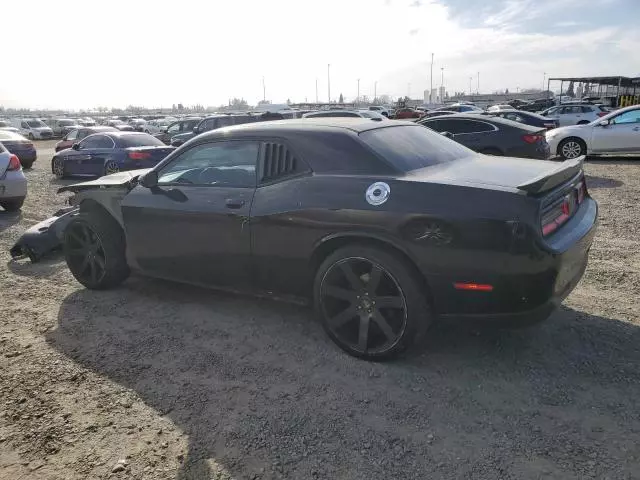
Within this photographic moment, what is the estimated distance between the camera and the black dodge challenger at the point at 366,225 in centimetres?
301

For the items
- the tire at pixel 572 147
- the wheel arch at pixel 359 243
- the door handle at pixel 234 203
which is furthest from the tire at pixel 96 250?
the tire at pixel 572 147

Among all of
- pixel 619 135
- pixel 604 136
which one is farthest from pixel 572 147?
pixel 619 135

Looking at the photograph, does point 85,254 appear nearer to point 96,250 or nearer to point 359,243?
point 96,250

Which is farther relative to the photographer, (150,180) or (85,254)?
(85,254)

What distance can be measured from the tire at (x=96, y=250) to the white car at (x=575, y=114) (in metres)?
20.5

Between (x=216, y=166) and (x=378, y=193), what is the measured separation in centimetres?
154

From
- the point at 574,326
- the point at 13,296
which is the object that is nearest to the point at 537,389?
the point at 574,326

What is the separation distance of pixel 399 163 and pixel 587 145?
40.9ft

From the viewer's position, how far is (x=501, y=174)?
3.49 metres

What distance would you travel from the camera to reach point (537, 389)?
10.2 ft

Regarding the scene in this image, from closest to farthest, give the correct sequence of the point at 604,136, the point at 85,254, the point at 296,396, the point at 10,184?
the point at 296,396
the point at 85,254
the point at 10,184
the point at 604,136

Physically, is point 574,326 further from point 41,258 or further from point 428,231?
point 41,258

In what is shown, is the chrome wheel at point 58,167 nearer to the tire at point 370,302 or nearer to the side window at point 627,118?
the tire at point 370,302

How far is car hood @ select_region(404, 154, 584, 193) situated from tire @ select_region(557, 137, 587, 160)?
11.3m
